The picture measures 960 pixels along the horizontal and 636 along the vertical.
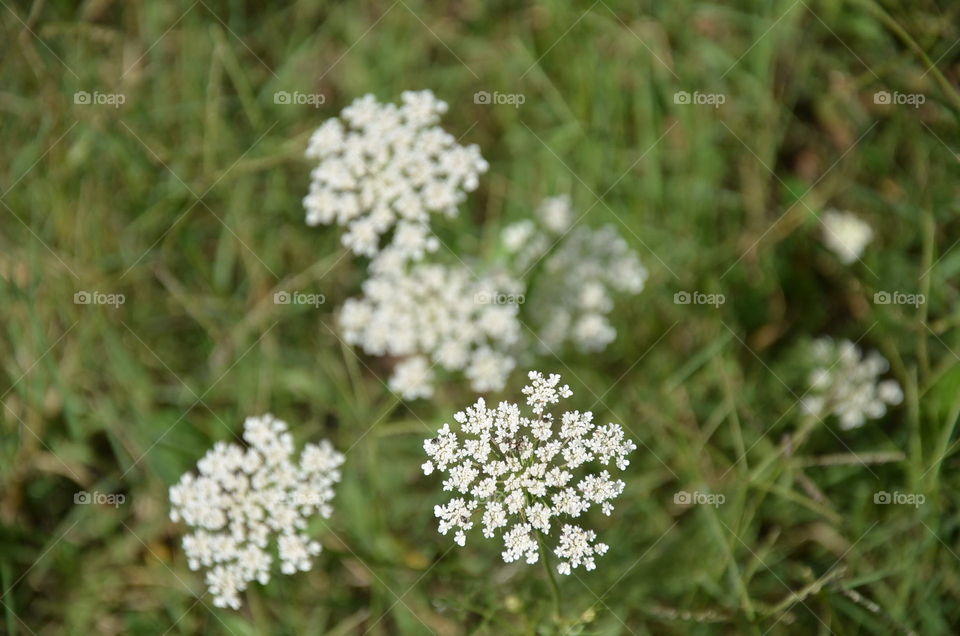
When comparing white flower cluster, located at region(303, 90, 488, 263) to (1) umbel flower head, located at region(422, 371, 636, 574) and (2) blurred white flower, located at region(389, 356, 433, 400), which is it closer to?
(2) blurred white flower, located at region(389, 356, 433, 400)

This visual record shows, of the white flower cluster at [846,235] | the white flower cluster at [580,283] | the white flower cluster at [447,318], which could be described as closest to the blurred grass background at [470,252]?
the white flower cluster at [846,235]

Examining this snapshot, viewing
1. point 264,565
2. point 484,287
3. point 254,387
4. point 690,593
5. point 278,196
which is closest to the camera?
point 264,565

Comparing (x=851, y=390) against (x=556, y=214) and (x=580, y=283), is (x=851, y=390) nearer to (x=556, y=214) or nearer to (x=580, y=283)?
(x=580, y=283)

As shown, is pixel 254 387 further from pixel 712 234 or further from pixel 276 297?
pixel 712 234

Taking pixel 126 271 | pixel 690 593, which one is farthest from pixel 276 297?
pixel 690 593

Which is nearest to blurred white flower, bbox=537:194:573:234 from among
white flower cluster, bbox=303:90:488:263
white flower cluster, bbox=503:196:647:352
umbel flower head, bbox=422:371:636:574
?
white flower cluster, bbox=503:196:647:352

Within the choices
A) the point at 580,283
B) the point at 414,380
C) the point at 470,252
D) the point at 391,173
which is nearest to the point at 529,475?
the point at 414,380
